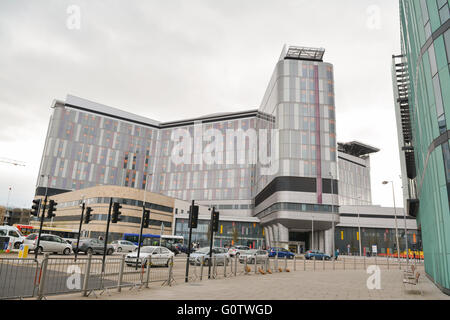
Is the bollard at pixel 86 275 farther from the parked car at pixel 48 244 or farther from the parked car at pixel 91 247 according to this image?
Answer: the parked car at pixel 91 247

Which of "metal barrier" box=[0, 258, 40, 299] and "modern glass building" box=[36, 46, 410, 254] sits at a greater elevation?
"modern glass building" box=[36, 46, 410, 254]

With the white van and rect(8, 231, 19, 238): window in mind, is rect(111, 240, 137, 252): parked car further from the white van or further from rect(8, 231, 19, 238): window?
rect(8, 231, 19, 238): window

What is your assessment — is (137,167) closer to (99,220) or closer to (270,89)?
(99,220)

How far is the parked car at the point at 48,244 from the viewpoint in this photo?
27250mm

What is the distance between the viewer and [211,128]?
11894cm

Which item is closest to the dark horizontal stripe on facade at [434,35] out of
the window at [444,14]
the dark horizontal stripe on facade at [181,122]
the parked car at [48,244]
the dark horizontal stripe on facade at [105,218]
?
the window at [444,14]

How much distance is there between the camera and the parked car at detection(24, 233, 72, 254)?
27250 mm

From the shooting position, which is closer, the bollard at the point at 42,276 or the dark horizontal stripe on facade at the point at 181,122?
the bollard at the point at 42,276

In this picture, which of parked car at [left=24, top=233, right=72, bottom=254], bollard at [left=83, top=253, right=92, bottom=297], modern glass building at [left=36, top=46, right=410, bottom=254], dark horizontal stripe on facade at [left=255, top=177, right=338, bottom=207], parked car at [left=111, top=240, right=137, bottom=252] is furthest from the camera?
modern glass building at [left=36, top=46, right=410, bottom=254]

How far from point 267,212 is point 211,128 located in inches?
1964

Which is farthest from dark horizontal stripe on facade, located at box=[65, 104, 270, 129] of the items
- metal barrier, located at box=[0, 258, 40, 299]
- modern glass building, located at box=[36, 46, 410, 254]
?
metal barrier, located at box=[0, 258, 40, 299]

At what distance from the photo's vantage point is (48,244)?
28094 mm

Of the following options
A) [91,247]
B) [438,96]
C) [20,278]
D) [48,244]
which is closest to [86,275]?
[20,278]
